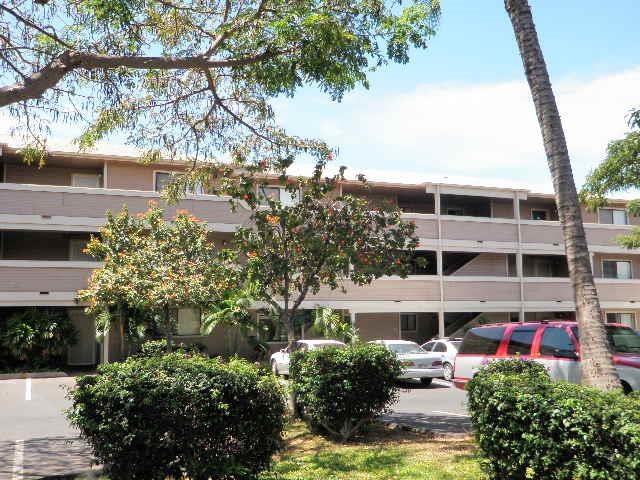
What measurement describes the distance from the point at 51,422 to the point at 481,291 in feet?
64.9

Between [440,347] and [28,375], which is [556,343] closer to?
[440,347]

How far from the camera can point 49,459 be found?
9.45 meters

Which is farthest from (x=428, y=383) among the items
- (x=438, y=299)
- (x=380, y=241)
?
(x=380, y=241)

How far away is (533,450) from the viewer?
5840 millimetres

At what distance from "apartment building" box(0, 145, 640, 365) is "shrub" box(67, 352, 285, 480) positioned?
43.2 ft

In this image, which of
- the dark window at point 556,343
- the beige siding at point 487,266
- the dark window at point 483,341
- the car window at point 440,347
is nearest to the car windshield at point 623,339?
the dark window at point 556,343

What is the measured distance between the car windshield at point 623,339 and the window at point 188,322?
16.4m

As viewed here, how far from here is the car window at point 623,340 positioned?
42.2 ft

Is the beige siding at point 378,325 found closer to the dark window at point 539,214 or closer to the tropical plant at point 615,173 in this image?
the dark window at point 539,214

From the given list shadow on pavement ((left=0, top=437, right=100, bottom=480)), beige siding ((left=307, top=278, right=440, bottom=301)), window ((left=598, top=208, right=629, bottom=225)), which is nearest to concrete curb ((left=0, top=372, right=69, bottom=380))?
beige siding ((left=307, top=278, right=440, bottom=301))

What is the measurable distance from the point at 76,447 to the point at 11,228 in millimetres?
13731

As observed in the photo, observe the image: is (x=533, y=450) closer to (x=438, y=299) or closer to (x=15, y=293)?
(x=15, y=293)

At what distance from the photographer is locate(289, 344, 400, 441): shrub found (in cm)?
993

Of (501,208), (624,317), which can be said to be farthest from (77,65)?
(624,317)
